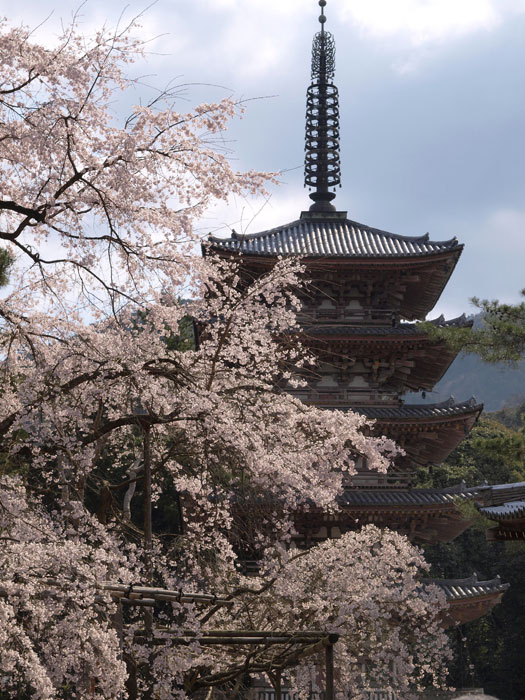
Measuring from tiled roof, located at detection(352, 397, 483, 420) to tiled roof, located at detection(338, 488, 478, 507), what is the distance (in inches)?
62.2

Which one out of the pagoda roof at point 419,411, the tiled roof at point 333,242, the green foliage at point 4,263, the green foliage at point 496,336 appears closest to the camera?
the green foliage at point 496,336

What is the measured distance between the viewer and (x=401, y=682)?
1410 cm

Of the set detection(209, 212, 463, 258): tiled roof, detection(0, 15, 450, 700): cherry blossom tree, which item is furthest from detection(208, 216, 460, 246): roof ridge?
detection(0, 15, 450, 700): cherry blossom tree

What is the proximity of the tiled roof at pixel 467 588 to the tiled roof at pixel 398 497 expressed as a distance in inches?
66.4

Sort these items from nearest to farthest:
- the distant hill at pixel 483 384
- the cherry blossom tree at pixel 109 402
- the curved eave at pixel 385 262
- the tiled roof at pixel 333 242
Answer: the cherry blossom tree at pixel 109 402
the curved eave at pixel 385 262
the tiled roof at pixel 333 242
the distant hill at pixel 483 384

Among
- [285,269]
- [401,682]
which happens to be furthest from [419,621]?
[285,269]

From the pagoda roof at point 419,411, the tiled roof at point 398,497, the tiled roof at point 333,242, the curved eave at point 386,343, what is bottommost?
the tiled roof at point 398,497

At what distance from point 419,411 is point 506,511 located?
7.92 meters

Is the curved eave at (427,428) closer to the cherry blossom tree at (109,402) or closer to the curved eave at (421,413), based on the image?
the curved eave at (421,413)

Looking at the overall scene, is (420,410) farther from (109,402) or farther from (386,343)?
(109,402)

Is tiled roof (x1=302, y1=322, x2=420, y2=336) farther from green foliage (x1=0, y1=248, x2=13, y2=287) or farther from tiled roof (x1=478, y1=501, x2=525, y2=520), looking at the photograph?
tiled roof (x1=478, y1=501, x2=525, y2=520)

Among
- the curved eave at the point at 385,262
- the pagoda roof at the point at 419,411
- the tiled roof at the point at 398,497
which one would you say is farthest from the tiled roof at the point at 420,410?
the curved eave at the point at 385,262

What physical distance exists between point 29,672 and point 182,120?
4.75 metres

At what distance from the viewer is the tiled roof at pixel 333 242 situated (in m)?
19.1
